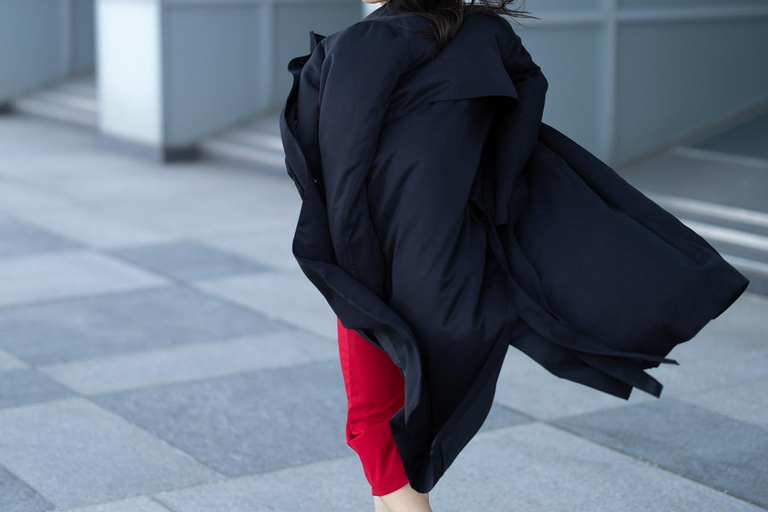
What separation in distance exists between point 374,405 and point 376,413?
2cm

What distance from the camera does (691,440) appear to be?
13.7 ft

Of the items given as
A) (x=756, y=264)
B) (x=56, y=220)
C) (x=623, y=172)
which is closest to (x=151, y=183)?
(x=56, y=220)

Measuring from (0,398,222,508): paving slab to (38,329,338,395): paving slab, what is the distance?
0.35 meters

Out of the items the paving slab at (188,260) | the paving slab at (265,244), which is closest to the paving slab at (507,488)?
the paving slab at (188,260)

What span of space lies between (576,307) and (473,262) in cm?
25

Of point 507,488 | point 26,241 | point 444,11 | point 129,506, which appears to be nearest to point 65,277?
point 26,241

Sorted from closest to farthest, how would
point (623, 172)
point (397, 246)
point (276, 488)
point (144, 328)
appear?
1. point (397, 246)
2. point (276, 488)
3. point (144, 328)
4. point (623, 172)

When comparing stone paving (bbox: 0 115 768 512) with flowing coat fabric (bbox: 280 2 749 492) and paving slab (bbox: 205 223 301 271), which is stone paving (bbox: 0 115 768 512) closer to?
paving slab (bbox: 205 223 301 271)

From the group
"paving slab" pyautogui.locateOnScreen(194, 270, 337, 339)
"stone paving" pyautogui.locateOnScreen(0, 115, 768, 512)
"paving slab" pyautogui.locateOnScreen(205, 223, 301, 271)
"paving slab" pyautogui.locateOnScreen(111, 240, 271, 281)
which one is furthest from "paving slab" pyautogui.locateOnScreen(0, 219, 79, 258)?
"paving slab" pyautogui.locateOnScreen(194, 270, 337, 339)

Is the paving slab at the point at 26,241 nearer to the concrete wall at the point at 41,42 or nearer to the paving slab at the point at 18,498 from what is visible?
the paving slab at the point at 18,498

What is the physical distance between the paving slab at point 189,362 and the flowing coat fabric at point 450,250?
251cm

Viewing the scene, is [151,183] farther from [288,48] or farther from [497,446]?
[497,446]

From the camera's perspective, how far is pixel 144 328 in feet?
18.3

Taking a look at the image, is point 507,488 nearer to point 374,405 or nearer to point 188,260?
point 374,405
